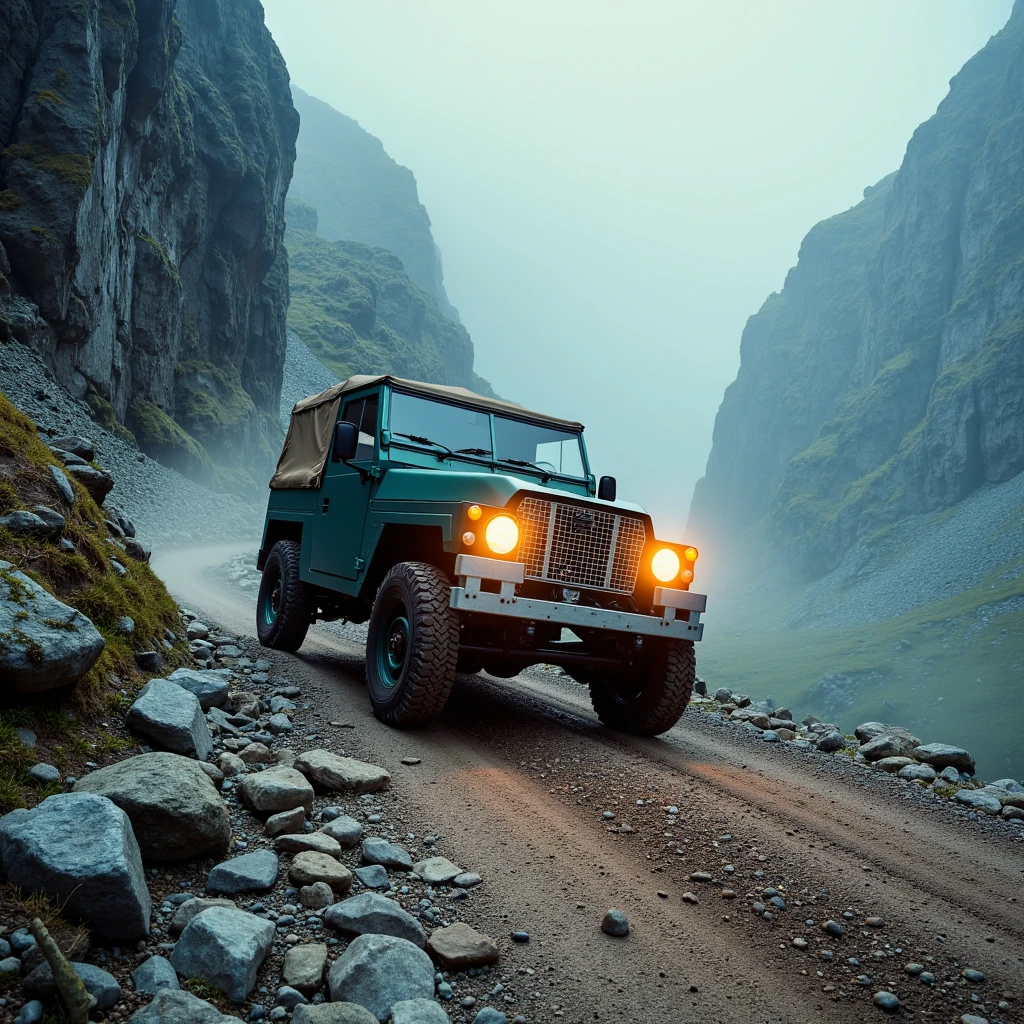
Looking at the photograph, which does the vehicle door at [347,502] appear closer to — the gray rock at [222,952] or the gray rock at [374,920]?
the gray rock at [374,920]

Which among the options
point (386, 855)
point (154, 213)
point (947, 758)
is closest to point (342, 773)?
point (386, 855)

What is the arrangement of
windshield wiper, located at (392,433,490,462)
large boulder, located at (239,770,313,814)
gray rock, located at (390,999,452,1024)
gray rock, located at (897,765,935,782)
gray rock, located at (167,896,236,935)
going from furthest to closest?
windshield wiper, located at (392,433,490,462)
gray rock, located at (897,765,935,782)
large boulder, located at (239,770,313,814)
gray rock, located at (167,896,236,935)
gray rock, located at (390,999,452,1024)

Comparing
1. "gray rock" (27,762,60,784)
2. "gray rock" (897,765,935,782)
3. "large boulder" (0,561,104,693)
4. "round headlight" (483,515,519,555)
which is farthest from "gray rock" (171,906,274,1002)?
"gray rock" (897,765,935,782)

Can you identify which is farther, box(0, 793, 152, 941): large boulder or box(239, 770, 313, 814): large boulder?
box(239, 770, 313, 814): large boulder

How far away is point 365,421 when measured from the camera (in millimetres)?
7668

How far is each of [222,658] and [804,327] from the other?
19541 cm

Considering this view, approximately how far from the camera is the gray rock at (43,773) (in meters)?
3.38

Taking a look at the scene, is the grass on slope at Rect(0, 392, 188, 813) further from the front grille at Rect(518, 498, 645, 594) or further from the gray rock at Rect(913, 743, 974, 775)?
the gray rock at Rect(913, 743, 974, 775)

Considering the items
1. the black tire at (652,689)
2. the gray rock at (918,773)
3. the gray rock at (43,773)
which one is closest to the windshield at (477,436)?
the black tire at (652,689)

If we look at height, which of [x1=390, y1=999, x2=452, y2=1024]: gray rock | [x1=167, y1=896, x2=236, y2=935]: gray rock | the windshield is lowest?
[x1=390, y1=999, x2=452, y2=1024]: gray rock

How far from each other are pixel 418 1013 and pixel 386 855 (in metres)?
1.19

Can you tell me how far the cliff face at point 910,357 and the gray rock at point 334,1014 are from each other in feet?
401

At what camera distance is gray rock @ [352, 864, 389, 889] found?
344 cm

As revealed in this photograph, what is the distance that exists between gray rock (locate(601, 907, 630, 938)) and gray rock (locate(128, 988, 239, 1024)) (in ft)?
5.42
